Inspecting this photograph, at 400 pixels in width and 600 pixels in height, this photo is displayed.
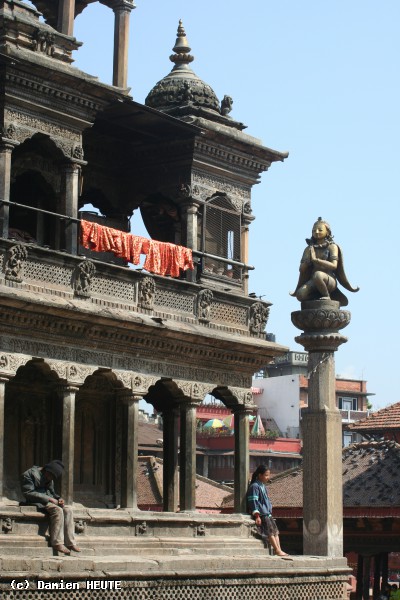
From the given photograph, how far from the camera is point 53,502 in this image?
24.4m

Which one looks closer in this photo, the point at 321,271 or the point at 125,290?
the point at 321,271

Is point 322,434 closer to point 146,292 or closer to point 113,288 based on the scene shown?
point 146,292

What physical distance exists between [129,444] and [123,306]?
271cm

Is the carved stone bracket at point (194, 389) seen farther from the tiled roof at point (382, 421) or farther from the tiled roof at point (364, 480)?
the tiled roof at point (382, 421)

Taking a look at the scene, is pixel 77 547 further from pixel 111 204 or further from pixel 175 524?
pixel 111 204

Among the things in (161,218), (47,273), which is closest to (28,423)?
(47,273)

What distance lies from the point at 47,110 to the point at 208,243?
5.66 m

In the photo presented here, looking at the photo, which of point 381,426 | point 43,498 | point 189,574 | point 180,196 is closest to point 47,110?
point 180,196

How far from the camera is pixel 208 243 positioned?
104 ft

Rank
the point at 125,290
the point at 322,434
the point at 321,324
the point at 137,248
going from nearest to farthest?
the point at 322,434, the point at 321,324, the point at 125,290, the point at 137,248

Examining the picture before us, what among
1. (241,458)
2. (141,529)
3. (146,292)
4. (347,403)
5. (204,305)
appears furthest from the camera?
(347,403)

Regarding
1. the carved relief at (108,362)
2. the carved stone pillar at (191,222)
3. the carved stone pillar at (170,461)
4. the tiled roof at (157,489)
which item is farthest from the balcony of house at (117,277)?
the tiled roof at (157,489)

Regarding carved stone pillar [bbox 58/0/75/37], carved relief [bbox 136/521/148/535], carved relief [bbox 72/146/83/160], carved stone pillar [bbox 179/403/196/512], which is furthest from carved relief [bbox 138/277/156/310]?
carved stone pillar [bbox 58/0/75/37]

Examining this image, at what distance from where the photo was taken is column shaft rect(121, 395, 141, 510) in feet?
92.9
